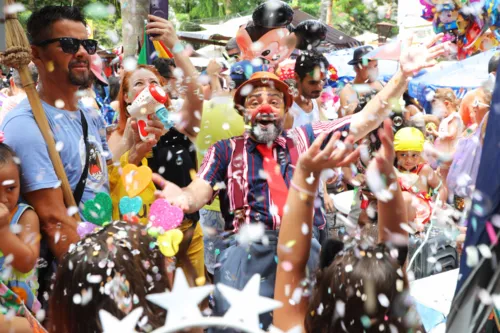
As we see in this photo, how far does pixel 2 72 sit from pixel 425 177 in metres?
7.24

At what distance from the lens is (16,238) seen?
7.09 feet

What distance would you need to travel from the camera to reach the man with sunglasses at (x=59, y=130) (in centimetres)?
237

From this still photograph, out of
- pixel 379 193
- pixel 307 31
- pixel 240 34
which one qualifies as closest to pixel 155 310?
pixel 379 193

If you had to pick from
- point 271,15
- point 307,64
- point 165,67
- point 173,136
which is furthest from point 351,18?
point 173,136

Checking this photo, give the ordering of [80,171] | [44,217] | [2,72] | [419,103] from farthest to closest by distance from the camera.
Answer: [2,72]
[419,103]
[80,171]
[44,217]

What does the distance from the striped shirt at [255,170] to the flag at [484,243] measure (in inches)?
34.1

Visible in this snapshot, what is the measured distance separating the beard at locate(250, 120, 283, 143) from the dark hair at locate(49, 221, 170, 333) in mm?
1071

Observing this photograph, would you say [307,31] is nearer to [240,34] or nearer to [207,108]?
[240,34]

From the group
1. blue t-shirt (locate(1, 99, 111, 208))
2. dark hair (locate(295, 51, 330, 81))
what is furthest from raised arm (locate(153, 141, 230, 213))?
dark hair (locate(295, 51, 330, 81))

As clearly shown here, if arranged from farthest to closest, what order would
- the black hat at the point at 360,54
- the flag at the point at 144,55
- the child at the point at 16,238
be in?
the black hat at the point at 360,54 → the flag at the point at 144,55 → the child at the point at 16,238

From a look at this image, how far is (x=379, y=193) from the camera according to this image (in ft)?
6.16

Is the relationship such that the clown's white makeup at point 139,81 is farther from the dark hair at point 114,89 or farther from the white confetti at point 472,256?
the dark hair at point 114,89

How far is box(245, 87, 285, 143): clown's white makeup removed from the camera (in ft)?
9.00

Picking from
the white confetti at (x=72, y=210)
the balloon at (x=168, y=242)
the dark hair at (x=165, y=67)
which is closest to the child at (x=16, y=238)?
the white confetti at (x=72, y=210)
